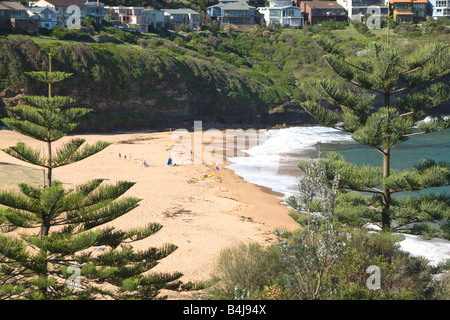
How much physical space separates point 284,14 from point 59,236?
66.0 metres

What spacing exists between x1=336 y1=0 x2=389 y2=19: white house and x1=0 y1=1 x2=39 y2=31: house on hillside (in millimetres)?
41473

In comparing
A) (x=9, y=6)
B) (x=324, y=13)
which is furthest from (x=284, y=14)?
(x=9, y=6)

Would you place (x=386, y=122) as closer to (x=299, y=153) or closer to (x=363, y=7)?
(x=299, y=153)

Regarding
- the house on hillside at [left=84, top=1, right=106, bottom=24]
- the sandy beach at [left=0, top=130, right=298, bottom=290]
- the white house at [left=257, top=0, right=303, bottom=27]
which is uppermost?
the white house at [left=257, top=0, right=303, bottom=27]

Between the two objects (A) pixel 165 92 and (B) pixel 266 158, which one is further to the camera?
(A) pixel 165 92

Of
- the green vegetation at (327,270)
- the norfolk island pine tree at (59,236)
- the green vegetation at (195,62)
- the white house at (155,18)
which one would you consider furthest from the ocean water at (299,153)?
the white house at (155,18)

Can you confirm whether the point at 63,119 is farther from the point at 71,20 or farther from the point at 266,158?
the point at 71,20

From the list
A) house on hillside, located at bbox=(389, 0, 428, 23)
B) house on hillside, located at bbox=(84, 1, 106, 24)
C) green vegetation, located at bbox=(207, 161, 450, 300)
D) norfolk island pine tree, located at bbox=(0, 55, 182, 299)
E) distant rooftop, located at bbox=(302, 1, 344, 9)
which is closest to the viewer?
green vegetation, located at bbox=(207, 161, 450, 300)

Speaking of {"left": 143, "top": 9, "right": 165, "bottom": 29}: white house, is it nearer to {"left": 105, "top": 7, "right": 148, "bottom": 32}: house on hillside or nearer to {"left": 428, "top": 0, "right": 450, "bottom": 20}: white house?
{"left": 105, "top": 7, "right": 148, "bottom": 32}: house on hillside

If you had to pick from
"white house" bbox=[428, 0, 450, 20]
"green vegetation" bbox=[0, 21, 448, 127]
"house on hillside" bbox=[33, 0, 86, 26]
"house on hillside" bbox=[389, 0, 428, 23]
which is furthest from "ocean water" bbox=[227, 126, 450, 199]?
"white house" bbox=[428, 0, 450, 20]

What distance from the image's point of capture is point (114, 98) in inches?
1522

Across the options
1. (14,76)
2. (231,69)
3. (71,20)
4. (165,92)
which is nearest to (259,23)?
(231,69)

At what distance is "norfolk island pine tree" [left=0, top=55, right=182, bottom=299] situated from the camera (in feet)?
24.6
